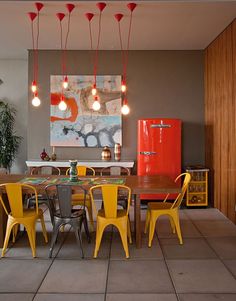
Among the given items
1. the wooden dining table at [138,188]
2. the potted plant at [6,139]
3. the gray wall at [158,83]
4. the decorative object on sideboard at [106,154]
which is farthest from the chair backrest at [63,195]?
the potted plant at [6,139]

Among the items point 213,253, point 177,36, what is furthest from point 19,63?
point 213,253

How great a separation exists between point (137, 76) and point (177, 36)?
49.9 inches

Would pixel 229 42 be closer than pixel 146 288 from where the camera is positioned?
No

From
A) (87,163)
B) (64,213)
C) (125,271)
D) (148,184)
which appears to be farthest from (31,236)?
(87,163)

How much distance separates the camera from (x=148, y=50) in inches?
267

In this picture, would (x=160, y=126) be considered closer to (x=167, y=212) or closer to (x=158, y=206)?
(x=158, y=206)

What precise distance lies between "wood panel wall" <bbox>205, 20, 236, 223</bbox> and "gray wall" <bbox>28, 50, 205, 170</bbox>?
24cm

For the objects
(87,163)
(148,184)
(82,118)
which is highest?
(82,118)

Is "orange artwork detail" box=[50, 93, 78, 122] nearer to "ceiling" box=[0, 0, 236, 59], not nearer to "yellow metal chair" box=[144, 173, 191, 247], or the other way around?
"ceiling" box=[0, 0, 236, 59]

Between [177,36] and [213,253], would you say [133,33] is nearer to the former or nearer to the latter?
[177,36]

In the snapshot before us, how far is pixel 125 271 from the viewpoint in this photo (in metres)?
3.49

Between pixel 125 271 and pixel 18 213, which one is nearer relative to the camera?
pixel 125 271

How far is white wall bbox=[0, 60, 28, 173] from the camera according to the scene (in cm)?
762

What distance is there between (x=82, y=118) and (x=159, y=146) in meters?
1.65
